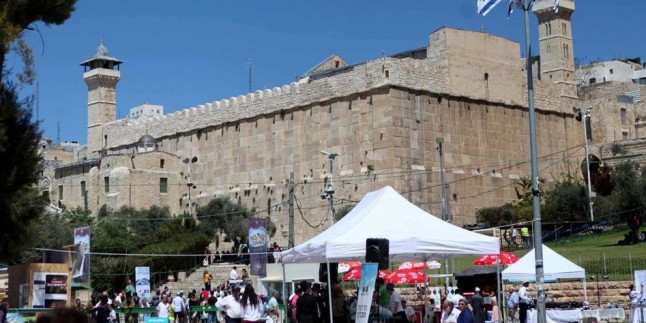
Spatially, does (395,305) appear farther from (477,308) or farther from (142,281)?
(142,281)

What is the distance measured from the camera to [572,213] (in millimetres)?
44594

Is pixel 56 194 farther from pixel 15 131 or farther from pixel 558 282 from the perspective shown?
pixel 15 131

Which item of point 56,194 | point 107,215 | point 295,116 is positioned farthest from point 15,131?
point 56,194

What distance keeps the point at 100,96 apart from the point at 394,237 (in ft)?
167

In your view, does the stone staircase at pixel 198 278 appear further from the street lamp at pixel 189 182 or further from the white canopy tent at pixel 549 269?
the white canopy tent at pixel 549 269

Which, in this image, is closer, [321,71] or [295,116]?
[295,116]

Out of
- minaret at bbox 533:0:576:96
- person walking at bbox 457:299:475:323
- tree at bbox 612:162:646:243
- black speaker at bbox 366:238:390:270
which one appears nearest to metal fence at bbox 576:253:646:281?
tree at bbox 612:162:646:243

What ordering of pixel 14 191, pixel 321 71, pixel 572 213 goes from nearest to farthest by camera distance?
pixel 14 191 < pixel 572 213 < pixel 321 71

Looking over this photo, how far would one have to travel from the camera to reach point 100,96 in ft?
213

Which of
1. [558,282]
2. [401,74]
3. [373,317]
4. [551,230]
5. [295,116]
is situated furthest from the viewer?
[295,116]

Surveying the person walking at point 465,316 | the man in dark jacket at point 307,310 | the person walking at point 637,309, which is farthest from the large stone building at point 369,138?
the person walking at point 465,316

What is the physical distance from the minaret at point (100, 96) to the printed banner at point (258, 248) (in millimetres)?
35973

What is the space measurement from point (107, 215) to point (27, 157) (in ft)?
136

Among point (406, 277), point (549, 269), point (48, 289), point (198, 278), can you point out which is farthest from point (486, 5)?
point (198, 278)
